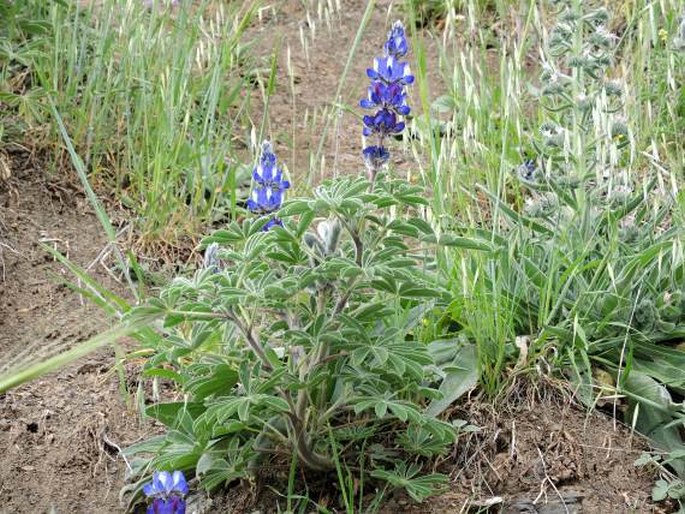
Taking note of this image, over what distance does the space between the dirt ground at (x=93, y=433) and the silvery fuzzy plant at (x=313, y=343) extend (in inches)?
5.6

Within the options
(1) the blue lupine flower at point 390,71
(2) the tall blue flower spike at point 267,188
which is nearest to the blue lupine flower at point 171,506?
(2) the tall blue flower spike at point 267,188

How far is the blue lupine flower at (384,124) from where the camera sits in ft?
8.41

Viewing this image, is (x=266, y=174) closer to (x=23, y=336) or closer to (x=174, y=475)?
(x=174, y=475)

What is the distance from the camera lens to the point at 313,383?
92.9 inches

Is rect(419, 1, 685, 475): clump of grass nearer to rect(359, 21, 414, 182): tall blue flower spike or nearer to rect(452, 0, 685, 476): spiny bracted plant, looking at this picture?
rect(452, 0, 685, 476): spiny bracted plant

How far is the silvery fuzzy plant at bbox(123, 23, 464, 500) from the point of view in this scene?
2.29m

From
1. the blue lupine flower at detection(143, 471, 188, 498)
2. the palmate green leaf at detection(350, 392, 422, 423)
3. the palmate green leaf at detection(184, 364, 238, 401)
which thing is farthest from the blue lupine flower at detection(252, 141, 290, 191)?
the blue lupine flower at detection(143, 471, 188, 498)

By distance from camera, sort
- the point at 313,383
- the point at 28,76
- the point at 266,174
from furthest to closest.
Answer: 1. the point at 28,76
2. the point at 266,174
3. the point at 313,383

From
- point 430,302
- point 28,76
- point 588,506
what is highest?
point 28,76

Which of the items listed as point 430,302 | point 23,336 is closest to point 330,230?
point 430,302

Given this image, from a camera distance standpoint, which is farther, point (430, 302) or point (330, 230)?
point (430, 302)

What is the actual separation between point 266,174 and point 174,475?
28.7 inches

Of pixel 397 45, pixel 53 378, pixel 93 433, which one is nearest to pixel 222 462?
pixel 93 433

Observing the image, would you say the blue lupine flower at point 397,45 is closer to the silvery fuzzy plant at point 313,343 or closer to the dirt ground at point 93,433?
the silvery fuzzy plant at point 313,343
